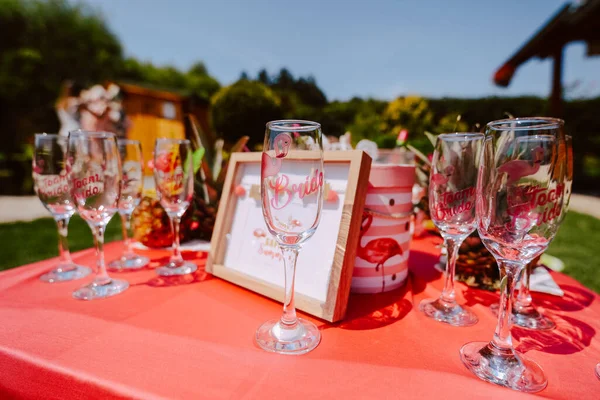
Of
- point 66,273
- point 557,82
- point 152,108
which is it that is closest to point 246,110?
point 66,273

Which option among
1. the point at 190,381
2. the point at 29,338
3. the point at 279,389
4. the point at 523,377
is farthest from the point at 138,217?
the point at 523,377

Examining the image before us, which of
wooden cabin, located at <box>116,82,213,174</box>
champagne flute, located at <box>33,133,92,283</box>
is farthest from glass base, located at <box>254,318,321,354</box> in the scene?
wooden cabin, located at <box>116,82,213,174</box>

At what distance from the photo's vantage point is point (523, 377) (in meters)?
0.58

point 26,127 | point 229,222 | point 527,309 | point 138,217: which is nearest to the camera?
point 527,309

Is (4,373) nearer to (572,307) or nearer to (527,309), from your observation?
(527,309)

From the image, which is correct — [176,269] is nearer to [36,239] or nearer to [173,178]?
[173,178]

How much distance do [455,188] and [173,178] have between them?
0.87 m

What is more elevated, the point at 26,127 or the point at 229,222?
the point at 26,127

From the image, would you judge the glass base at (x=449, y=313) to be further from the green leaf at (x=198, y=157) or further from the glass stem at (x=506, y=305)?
the green leaf at (x=198, y=157)

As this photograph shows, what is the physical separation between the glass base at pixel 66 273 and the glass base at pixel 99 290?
0.17 meters

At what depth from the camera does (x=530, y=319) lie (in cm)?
81

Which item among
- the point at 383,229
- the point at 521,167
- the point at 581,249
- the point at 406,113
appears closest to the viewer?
the point at 521,167

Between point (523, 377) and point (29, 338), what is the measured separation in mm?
1004

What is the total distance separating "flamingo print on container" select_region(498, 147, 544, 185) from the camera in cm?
56
